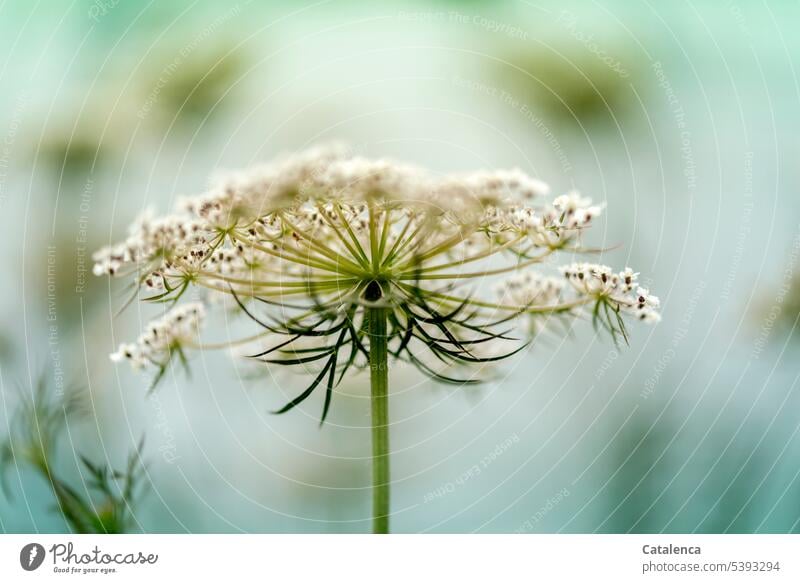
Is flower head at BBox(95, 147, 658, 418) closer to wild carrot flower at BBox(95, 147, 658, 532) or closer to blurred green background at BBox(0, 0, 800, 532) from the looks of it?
wild carrot flower at BBox(95, 147, 658, 532)

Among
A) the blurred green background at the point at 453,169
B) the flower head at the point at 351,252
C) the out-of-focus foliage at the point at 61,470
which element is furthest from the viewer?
the blurred green background at the point at 453,169

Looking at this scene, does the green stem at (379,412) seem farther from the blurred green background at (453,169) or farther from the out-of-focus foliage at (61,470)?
the out-of-focus foliage at (61,470)

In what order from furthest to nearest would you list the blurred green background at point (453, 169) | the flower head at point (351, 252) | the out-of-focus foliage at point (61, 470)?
the blurred green background at point (453, 169), the out-of-focus foliage at point (61, 470), the flower head at point (351, 252)

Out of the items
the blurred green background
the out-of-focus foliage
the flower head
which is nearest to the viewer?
the flower head

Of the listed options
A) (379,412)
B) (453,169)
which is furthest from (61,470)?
(453,169)

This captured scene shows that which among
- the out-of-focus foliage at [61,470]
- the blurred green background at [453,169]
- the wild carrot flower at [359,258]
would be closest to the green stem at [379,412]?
the wild carrot flower at [359,258]

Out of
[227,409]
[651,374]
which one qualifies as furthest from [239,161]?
[651,374]

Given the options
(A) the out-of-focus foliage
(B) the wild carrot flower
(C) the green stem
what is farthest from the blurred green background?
(C) the green stem

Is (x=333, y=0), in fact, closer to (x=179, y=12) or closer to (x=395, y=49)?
(x=395, y=49)
